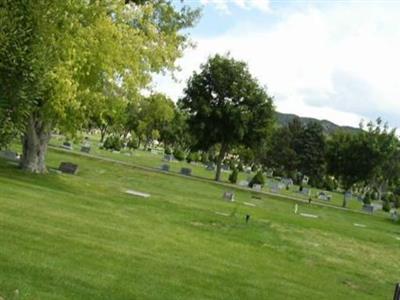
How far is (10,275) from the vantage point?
904cm

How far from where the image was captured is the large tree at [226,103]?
51.0m

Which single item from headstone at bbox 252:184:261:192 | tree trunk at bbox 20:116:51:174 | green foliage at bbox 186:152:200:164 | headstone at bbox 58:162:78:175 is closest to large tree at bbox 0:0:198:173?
tree trunk at bbox 20:116:51:174

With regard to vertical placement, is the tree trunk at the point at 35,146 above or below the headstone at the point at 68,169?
above

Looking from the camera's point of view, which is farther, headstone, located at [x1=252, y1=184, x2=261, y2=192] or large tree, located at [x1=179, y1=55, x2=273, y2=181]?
large tree, located at [x1=179, y1=55, x2=273, y2=181]

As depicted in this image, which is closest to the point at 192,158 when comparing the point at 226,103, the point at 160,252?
the point at 226,103

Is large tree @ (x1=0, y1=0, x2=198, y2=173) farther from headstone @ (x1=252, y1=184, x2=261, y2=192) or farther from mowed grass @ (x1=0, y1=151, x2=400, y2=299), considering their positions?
headstone @ (x1=252, y1=184, x2=261, y2=192)

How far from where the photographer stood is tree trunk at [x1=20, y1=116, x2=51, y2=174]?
27.0 meters

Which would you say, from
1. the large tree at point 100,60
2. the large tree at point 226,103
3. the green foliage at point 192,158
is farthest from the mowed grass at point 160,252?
the green foliage at point 192,158

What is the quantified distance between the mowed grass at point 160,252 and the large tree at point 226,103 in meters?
24.9

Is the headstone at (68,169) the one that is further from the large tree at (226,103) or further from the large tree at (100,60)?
the large tree at (226,103)

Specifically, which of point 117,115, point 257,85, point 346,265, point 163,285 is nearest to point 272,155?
point 257,85

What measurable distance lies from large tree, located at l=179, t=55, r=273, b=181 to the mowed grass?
980 inches

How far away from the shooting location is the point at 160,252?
13656 mm

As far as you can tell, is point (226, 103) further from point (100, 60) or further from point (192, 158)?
point (192, 158)
